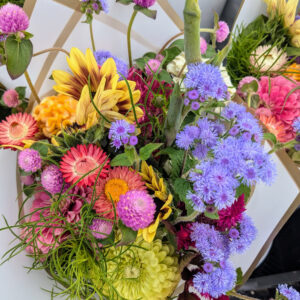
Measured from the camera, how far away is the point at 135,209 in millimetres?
281

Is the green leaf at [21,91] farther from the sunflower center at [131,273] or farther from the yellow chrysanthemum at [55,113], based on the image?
the sunflower center at [131,273]

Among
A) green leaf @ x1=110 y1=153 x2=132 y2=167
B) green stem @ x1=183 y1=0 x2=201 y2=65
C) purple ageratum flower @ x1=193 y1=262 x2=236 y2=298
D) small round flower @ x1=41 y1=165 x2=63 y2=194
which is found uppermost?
green stem @ x1=183 y1=0 x2=201 y2=65

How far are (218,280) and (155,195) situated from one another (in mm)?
105

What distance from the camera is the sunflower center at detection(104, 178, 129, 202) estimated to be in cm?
32

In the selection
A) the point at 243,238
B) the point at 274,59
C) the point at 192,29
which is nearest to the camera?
the point at 192,29

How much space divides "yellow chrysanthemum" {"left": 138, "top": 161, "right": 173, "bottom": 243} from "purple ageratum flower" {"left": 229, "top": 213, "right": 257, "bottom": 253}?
0.08 meters

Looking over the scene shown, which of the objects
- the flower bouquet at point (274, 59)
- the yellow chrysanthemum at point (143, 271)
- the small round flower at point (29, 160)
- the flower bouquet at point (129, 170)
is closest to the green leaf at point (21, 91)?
the flower bouquet at point (129, 170)

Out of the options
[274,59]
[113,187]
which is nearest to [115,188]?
[113,187]

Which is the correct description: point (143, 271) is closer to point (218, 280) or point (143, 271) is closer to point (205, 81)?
point (218, 280)

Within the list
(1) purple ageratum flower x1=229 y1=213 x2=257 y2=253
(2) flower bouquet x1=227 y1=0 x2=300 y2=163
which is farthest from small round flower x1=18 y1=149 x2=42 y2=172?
(2) flower bouquet x1=227 y1=0 x2=300 y2=163

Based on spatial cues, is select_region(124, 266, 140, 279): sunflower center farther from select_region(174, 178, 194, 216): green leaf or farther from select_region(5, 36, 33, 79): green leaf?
select_region(5, 36, 33, 79): green leaf

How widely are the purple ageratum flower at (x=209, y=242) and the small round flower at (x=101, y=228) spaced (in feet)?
0.30

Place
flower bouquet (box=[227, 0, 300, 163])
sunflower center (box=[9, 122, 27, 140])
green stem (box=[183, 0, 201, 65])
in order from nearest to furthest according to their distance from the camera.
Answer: green stem (box=[183, 0, 201, 65]) → sunflower center (box=[9, 122, 27, 140]) → flower bouquet (box=[227, 0, 300, 163])

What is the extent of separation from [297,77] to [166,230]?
15.7 inches
